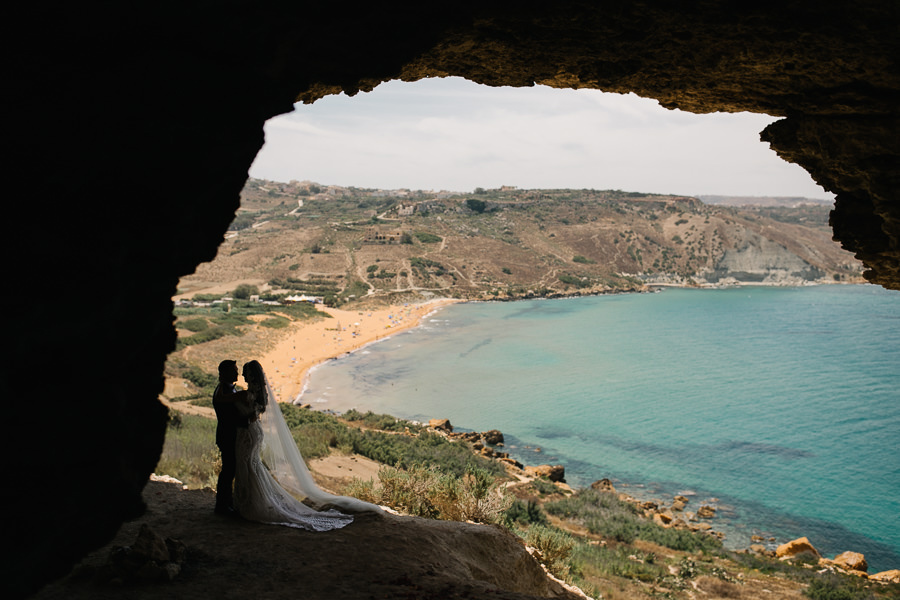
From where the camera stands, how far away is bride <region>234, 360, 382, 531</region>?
5.90 metres

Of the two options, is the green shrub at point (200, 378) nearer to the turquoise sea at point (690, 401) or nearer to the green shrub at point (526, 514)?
the turquoise sea at point (690, 401)

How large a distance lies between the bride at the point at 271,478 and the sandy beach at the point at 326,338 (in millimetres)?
22748

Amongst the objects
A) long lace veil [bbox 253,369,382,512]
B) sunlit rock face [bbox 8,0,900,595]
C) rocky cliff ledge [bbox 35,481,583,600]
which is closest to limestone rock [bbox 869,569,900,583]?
sunlit rock face [bbox 8,0,900,595]

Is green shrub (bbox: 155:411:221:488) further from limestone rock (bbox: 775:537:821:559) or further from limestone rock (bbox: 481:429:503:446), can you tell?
limestone rock (bbox: 775:537:821:559)

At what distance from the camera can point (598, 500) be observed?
16312mm

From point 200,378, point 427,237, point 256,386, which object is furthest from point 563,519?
point 427,237

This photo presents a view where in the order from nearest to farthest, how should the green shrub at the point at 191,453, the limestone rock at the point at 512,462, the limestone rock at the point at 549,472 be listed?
1. the green shrub at the point at 191,453
2. the limestone rock at the point at 549,472
3. the limestone rock at the point at 512,462

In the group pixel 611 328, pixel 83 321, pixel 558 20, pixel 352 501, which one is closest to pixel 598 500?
pixel 352 501

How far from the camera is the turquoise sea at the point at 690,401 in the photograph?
1908 centimetres

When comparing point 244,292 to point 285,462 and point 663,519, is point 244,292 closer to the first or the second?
Answer: point 663,519

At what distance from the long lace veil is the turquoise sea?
13.1 meters

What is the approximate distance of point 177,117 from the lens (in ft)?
14.1

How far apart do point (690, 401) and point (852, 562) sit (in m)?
18.5

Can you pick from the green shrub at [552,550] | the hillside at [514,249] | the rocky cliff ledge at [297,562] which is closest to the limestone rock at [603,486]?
the green shrub at [552,550]
